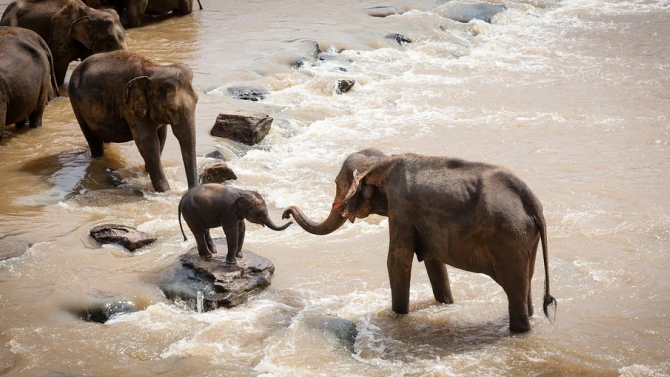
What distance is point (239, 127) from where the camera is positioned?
12.7m

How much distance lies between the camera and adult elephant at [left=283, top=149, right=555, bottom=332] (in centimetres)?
667

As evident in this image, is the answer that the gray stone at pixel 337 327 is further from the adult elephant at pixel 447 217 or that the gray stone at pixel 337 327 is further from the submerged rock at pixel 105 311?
the submerged rock at pixel 105 311

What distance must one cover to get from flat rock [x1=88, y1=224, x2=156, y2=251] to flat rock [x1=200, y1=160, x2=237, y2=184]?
193 cm

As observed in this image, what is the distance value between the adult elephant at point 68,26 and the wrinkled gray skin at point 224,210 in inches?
273

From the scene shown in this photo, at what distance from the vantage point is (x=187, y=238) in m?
8.93

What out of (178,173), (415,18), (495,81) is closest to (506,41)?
(415,18)

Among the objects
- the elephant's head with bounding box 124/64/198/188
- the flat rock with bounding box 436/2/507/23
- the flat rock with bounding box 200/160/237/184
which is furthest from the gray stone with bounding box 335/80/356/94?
the flat rock with bounding box 436/2/507/23

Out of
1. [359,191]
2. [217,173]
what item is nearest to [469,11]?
[217,173]

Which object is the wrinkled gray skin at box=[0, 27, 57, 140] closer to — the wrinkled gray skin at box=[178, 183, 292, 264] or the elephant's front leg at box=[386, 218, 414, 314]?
the wrinkled gray skin at box=[178, 183, 292, 264]

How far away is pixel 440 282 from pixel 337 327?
996 millimetres

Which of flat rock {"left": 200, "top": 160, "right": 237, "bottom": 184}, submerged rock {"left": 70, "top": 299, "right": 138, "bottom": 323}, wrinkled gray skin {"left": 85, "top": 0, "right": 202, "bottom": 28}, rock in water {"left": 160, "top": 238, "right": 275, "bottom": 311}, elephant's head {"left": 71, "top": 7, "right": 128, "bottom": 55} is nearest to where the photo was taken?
submerged rock {"left": 70, "top": 299, "right": 138, "bottom": 323}

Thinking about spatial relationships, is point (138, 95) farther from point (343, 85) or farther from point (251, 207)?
point (343, 85)

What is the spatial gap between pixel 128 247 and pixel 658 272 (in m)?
5.08

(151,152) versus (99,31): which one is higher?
(99,31)
